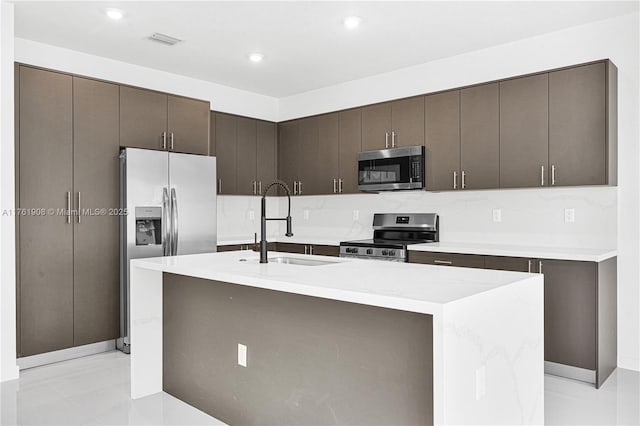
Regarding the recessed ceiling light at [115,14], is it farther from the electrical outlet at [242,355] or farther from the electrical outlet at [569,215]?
the electrical outlet at [569,215]

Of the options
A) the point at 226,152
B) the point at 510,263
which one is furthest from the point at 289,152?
the point at 510,263

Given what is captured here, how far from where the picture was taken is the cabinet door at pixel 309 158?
5.52m

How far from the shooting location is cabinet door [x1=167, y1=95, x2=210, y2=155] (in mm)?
4688

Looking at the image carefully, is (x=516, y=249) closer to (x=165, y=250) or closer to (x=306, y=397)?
(x=306, y=397)

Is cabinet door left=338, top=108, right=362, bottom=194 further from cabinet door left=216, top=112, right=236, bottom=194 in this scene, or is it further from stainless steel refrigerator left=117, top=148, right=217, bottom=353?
stainless steel refrigerator left=117, top=148, right=217, bottom=353

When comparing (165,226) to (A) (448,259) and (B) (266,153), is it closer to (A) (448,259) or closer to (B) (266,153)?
(B) (266,153)

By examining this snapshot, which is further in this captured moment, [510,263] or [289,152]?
[289,152]

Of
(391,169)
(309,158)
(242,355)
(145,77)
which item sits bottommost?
(242,355)

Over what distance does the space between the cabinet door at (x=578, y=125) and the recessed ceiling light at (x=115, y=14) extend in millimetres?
3283

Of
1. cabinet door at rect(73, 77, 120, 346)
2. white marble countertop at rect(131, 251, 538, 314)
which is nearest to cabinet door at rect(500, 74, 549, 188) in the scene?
white marble countertop at rect(131, 251, 538, 314)

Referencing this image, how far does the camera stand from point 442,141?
14.5 ft

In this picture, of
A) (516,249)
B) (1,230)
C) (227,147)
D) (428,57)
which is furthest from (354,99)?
(1,230)

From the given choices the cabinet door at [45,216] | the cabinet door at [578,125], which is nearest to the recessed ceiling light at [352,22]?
the cabinet door at [578,125]

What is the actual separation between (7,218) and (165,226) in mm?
1230
